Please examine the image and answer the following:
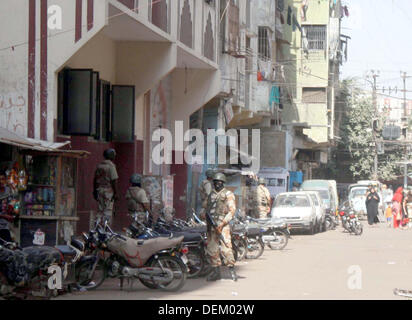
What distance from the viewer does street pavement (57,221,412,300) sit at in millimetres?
12617

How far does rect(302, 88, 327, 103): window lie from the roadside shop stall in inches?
1583

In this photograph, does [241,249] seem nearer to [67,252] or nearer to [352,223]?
[67,252]

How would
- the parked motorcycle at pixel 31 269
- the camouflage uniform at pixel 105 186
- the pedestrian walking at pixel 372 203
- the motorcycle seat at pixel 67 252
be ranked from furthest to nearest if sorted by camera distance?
the pedestrian walking at pixel 372 203 < the camouflage uniform at pixel 105 186 < the motorcycle seat at pixel 67 252 < the parked motorcycle at pixel 31 269

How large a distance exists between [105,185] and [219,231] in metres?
2.91

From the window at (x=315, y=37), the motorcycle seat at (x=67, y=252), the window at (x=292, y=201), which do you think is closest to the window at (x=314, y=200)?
the window at (x=292, y=201)

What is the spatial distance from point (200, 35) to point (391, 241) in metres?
9.15

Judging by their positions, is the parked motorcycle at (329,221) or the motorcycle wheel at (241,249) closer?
the motorcycle wheel at (241,249)

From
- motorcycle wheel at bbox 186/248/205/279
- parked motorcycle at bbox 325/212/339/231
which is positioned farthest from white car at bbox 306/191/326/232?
motorcycle wheel at bbox 186/248/205/279

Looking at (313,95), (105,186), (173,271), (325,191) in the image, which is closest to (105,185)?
(105,186)

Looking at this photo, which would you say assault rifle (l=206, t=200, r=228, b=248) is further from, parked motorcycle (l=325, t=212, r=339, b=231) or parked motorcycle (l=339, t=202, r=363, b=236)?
parked motorcycle (l=325, t=212, r=339, b=231)

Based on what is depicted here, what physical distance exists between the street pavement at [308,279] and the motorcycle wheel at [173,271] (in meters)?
0.13

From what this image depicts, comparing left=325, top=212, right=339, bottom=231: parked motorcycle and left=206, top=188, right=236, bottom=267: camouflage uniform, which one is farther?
left=325, top=212, right=339, bottom=231: parked motorcycle

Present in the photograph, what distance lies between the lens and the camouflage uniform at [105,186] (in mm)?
16359

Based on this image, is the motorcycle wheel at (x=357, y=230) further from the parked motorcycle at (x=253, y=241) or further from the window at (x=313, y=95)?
the window at (x=313, y=95)
